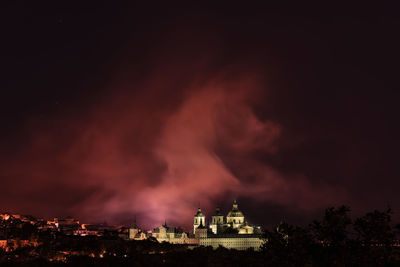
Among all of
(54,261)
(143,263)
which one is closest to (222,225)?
(143,263)

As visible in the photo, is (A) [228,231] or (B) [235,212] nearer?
(A) [228,231]

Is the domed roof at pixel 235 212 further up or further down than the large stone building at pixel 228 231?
further up

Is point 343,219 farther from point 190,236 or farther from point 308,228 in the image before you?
point 190,236

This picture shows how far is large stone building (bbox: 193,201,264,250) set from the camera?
151250 millimetres

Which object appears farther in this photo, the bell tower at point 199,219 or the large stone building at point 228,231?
the bell tower at point 199,219

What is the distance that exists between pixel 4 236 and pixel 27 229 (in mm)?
6182

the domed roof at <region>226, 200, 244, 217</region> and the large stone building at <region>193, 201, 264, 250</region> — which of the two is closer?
the large stone building at <region>193, 201, 264, 250</region>

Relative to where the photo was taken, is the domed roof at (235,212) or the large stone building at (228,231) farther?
the domed roof at (235,212)

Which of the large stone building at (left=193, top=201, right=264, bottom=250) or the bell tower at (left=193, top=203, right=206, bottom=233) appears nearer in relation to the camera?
the large stone building at (left=193, top=201, right=264, bottom=250)

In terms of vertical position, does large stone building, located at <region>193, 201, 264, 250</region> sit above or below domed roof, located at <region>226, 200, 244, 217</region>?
below

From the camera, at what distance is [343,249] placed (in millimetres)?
18234

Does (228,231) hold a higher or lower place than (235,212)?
lower

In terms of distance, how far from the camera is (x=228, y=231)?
162 meters

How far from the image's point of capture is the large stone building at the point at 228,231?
151 meters
